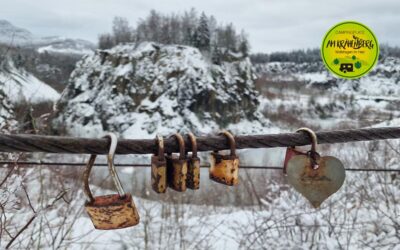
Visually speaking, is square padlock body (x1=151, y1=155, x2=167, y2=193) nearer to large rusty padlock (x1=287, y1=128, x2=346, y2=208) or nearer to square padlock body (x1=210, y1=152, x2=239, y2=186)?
square padlock body (x1=210, y1=152, x2=239, y2=186)

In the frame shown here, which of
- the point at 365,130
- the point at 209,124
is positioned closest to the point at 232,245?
the point at 365,130

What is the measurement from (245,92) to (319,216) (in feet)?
167

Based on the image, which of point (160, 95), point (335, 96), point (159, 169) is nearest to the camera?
point (159, 169)

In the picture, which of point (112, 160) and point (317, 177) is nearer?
point (112, 160)

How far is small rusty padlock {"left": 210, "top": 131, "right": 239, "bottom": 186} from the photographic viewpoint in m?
1.32

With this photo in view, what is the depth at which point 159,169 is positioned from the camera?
1.17 m

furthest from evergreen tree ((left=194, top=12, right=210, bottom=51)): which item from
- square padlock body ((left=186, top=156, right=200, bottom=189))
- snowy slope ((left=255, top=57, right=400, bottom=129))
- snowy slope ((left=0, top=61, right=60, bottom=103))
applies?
square padlock body ((left=186, top=156, right=200, bottom=189))

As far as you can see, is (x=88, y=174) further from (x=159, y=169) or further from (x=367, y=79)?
(x=367, y=79)

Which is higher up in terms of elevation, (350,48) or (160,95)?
(350,48)

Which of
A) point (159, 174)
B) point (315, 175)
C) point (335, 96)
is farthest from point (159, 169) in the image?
point (335, 96)

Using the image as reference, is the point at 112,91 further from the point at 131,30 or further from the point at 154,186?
the point at 154,186

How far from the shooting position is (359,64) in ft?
9.52

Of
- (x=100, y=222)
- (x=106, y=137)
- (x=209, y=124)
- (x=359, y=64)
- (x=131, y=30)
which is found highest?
(x=131, y=30)

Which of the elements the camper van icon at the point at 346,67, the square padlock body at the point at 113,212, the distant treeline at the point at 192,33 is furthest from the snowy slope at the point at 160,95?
the square padlock body at the point at 113,212
